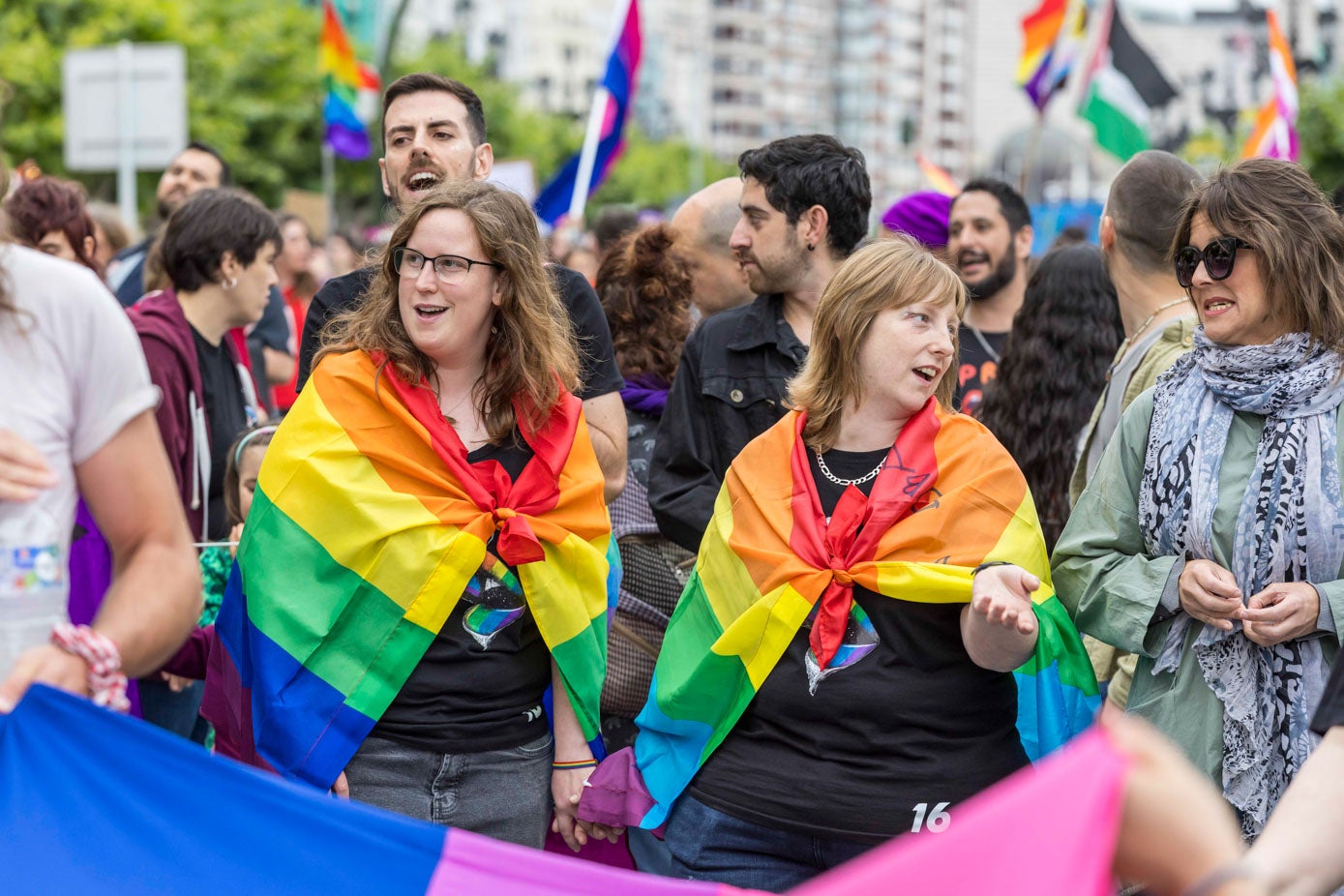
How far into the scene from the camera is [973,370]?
619cm

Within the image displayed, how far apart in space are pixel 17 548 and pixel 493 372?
1.63 meters

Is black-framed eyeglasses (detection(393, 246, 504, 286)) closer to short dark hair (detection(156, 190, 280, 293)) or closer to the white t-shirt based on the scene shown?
the white t-shirt

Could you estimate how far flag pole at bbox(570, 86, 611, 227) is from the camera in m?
11.9

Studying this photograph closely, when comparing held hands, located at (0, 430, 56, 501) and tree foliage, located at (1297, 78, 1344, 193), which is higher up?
tree foliage, located at (1297, 78, 1344, 193)

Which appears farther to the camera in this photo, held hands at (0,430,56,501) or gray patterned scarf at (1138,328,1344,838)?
gray patterned scarf at (1138,328,1344,838)

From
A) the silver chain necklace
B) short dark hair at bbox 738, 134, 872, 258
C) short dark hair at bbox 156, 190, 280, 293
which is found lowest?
the silver chain necklace

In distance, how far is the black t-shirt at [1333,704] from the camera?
105 inches

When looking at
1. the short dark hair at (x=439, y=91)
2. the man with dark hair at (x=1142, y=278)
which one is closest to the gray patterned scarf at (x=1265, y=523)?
the man with dark hair at (x=1142, y=278)

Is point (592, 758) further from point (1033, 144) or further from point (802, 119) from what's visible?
point (802, 119)

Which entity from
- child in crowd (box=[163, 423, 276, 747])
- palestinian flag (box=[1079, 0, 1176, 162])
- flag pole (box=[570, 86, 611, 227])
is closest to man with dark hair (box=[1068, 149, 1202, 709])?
child in crowd (box=[163, 423, 276, 747])

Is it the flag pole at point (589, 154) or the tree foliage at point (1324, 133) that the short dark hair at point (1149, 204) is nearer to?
the flag pole at point (589, 154)

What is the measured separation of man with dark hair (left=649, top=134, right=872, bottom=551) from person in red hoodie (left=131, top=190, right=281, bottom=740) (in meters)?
1.77

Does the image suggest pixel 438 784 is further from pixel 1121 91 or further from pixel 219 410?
pixel 1121 91

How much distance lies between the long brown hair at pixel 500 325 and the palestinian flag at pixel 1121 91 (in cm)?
1261
